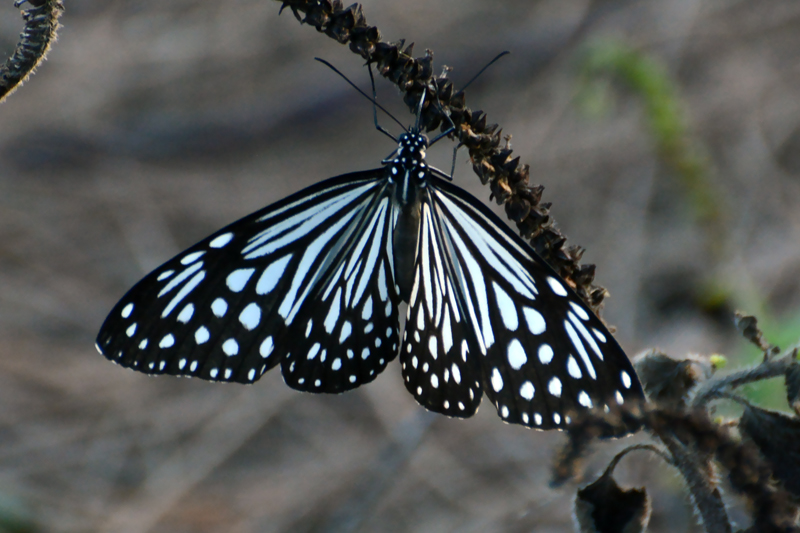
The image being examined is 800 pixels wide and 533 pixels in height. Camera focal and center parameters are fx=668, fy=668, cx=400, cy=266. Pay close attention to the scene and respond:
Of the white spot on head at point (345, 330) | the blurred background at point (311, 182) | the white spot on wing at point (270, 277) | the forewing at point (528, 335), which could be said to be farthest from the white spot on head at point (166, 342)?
the blurred background at point (311, 182)

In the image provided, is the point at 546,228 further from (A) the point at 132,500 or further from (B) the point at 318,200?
(A) the point at 132,500

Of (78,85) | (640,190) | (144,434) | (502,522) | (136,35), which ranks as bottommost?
(502,522)

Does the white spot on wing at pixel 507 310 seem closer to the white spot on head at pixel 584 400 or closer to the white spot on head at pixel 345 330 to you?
the white spot on head at pixel 584 400

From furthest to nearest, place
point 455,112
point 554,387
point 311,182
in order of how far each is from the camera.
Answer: point 311,182
point 554,387
point 455,112

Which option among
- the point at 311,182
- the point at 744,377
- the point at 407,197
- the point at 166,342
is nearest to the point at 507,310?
the point at 407,197

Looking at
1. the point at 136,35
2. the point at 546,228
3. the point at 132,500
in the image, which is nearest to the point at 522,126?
the point at 136,35

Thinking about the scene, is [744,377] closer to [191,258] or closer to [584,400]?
[584,400]
